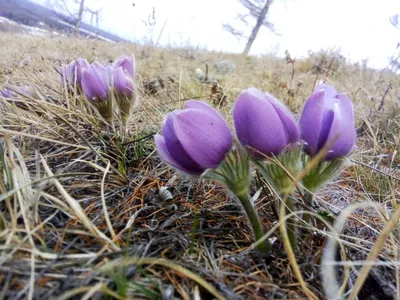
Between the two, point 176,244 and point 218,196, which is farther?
point 218,196

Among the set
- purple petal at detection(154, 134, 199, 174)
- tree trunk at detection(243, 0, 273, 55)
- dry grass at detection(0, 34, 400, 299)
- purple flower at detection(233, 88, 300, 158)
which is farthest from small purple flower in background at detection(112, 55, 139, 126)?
tree trunk at detection(243, 0, 273, 55)

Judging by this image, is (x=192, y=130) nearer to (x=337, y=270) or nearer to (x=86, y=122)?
(x=337, y=270)

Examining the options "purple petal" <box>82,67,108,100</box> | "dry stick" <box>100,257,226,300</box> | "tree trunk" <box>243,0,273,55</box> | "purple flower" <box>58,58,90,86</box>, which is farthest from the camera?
"tree trunk" <box>243,0,273,55</box>

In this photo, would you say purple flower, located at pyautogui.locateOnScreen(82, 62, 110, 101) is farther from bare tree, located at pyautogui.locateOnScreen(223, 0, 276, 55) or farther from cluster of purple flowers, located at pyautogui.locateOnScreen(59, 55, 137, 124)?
bare tree, located at pyautogui.locateOnScreen(223, 0, 276, 55)

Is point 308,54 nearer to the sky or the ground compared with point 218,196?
nearer to the sky

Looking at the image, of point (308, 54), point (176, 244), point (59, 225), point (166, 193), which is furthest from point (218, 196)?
point (308, 54)

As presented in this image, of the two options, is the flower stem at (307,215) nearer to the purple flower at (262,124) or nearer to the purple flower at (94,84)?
the purple flower at (262,124)

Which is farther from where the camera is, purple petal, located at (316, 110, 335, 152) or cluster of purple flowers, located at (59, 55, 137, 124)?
cluster of purple flowers, located at (59, 55, 137, 124)

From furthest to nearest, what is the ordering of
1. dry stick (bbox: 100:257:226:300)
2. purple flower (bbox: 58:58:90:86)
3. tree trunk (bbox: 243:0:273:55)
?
tree trunk (bbox: 243:0:273:55) → purple flower (bbox: 58:58:90:86) → dry stick (bbox: 100:257:226:300)
